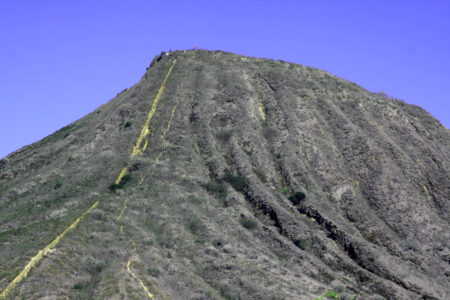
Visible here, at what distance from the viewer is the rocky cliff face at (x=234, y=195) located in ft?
151

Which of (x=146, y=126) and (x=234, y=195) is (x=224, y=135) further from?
(x=234, y=195)

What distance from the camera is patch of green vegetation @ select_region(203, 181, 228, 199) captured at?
6275 centimetres

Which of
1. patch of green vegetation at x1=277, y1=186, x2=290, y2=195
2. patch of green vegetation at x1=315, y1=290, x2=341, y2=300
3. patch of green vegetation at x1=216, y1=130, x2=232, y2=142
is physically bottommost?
patch of green vegetation at x1=315, y1=290, x2=341, y2=300

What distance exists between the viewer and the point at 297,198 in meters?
63.7

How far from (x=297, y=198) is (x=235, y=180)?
7.06 m

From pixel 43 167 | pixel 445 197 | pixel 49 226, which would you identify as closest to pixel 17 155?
pixel 43 167

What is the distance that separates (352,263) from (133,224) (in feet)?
68.7

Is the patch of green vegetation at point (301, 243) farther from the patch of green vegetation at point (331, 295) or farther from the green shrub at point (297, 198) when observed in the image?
the patch of green vegetation at point (331, 295)

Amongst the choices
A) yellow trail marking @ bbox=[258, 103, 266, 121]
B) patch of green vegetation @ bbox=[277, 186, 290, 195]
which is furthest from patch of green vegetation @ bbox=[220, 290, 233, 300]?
yellow trail marking @ bbox=[258, 103, 266, 121]

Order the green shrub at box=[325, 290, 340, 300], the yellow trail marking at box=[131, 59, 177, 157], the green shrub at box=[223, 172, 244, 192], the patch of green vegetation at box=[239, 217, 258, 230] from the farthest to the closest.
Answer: the yellow trail marking at box=[131, 59, 177, 157] → the green shrub at box=[223, 172, 244, 192] → the patch of green vegetation at box=[239, 217, 258, 230] → the green shrub at box=[325, 290, 340, 300]

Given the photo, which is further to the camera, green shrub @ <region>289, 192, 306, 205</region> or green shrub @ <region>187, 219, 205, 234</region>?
green shrub @ <region>289, 192, 306, 205</region>

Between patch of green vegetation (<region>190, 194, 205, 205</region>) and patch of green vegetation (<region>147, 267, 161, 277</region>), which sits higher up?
patch of green vegetation (<region>190, 194, 205, 205</region>)

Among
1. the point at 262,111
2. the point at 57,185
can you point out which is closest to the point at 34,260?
the point at 57,185

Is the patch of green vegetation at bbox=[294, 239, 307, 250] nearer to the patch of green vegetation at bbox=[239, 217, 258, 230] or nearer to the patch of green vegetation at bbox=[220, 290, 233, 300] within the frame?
the patch of green vegetation at bbox=[239, 217, 258, 230]
